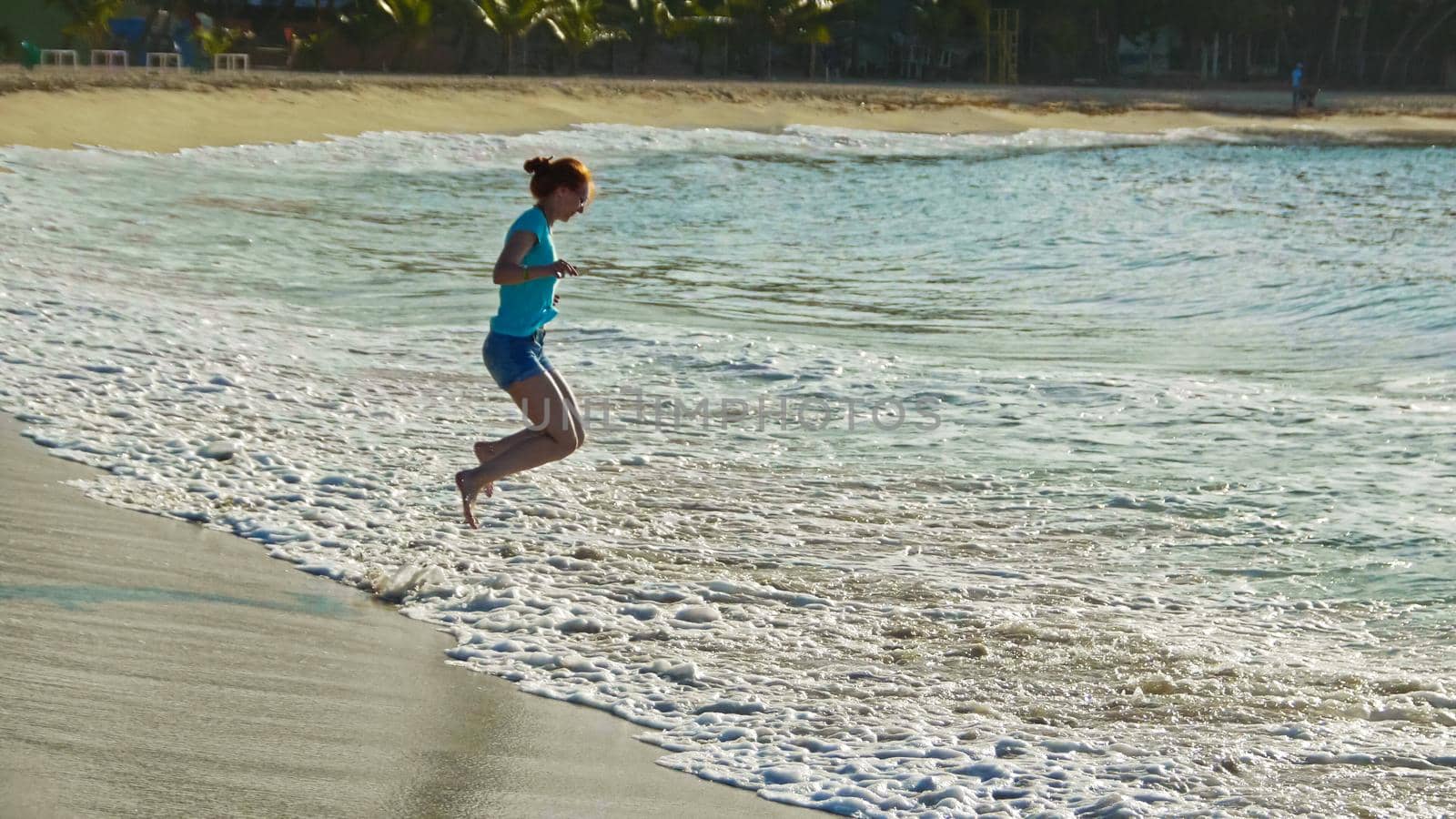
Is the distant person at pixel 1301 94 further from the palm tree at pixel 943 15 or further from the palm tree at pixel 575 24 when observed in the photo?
the palm tree at pixel 575 24

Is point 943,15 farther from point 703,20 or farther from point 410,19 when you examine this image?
point 410,19

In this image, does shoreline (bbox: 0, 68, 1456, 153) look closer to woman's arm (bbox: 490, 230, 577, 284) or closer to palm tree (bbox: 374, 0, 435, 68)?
palm tree (bbox: 374, 0, 435, 68)

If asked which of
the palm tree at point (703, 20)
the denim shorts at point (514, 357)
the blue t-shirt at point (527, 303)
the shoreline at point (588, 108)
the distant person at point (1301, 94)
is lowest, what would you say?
the denim shorts at point (514, 357)

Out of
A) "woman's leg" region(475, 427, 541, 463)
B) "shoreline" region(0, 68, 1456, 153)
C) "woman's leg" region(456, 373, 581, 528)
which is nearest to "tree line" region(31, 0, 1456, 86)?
"shoreline" region(0, 68, 1456, 153)

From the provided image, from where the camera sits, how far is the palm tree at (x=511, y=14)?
4488cm

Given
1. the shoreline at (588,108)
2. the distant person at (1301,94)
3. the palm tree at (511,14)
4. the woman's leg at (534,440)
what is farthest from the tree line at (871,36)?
the woman's leg at (534,440)

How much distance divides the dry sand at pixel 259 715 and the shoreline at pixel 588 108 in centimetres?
2307

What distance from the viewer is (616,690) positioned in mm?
4898

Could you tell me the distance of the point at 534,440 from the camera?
618 cm

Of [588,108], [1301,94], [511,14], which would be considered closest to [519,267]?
[588,108]

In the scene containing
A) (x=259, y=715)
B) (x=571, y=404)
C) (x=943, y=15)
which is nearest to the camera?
(x=259, y=715)

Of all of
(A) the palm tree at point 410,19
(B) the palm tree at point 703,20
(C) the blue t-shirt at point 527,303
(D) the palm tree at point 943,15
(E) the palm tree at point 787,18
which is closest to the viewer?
(C) the blue t-shirt at point 527,303

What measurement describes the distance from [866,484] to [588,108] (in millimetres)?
34261

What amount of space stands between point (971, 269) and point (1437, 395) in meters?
8.80
